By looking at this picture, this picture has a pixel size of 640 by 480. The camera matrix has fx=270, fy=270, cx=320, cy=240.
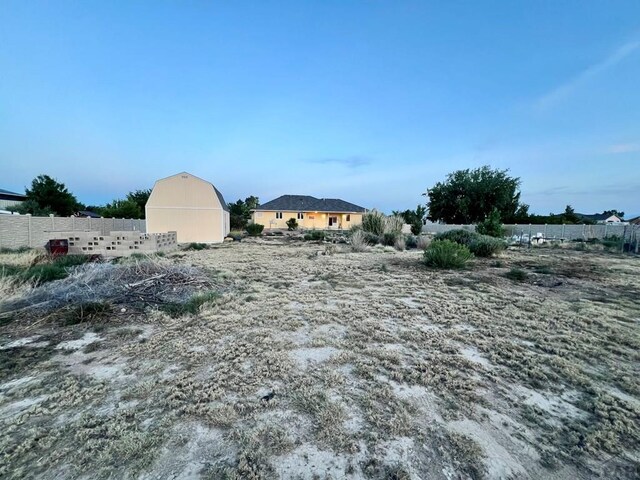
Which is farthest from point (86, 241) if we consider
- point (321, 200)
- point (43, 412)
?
point (321, 200)

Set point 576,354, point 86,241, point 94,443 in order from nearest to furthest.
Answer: point 94,443 → point 576,354 → point 86,241

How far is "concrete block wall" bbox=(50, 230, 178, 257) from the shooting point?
36.1ft

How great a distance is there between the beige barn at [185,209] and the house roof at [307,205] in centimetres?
1850

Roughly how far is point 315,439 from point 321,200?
3870 cm

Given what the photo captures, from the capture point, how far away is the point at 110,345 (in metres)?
3.42

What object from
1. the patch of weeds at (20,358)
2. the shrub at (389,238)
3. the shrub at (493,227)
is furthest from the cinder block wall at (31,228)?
the shrub at (493,227)

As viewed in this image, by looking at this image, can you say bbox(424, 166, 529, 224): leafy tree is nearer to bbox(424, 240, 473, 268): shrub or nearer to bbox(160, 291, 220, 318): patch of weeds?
bbox(424, 240, 473, 268): shrub

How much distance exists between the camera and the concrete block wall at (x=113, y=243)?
11.0m

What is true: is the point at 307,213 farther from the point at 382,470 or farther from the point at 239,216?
the point at 382,470

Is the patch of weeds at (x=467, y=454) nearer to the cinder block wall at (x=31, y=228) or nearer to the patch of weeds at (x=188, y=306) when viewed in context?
the patch of weeds at (x=188, y=306)

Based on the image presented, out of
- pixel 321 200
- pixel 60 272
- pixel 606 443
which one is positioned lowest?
pixel 606 443

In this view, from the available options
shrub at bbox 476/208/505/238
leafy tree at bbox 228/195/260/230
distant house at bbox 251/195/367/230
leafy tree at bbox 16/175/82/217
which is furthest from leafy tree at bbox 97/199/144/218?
shrub at bbox 476/208/505/238

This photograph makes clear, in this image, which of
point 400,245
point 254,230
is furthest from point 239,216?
point 400,245

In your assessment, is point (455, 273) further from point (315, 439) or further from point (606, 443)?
point (315, 439)
